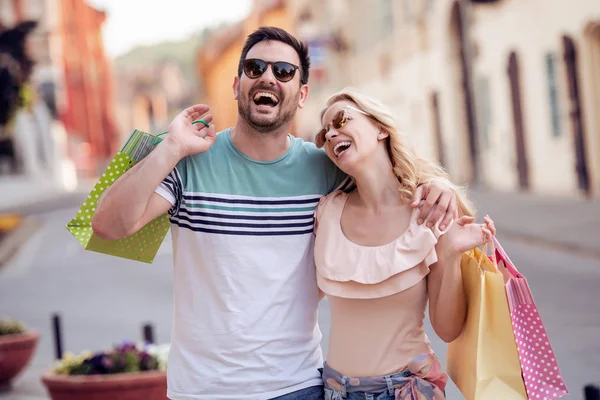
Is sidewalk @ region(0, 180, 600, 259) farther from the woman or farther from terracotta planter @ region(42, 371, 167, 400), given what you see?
the woman

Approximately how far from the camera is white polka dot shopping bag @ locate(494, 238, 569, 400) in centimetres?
308

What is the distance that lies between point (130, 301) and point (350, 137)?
11.0m

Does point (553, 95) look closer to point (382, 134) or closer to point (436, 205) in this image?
point (382, 134)

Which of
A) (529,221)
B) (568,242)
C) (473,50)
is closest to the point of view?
(568,242)

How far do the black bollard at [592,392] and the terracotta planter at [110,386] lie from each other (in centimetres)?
280

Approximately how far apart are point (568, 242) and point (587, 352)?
644 cm

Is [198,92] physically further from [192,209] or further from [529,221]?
[192,209]

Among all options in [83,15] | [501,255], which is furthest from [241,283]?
[83,15]

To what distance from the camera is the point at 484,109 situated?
2633 cm

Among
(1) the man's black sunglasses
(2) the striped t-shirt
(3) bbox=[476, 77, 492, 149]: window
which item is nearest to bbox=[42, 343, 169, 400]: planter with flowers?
(2) the striped t-shirt

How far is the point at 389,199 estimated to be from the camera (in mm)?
3377

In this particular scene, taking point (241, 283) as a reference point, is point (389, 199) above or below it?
above

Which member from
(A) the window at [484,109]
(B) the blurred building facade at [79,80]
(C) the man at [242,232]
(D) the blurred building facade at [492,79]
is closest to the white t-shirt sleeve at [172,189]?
(C) the man at [242,232]

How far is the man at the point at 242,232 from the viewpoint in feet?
10.8
